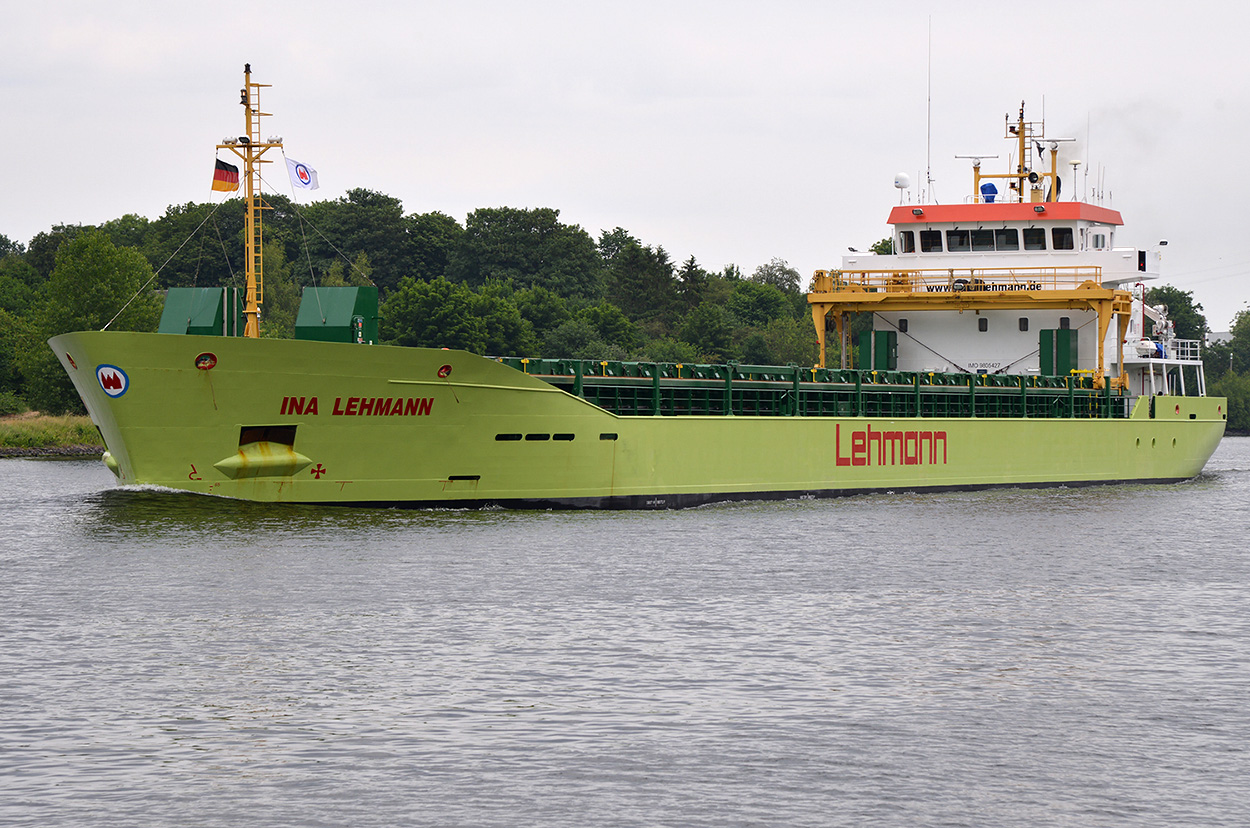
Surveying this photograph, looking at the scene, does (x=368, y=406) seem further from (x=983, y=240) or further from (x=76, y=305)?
(x=76, y=305)

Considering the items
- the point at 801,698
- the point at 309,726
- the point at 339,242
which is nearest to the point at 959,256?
the point at 801,698

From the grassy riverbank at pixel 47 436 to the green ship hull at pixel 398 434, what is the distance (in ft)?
127

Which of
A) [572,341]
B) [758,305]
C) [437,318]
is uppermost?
[758,305]

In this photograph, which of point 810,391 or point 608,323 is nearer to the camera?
point 810,391

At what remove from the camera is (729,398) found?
1257 inches

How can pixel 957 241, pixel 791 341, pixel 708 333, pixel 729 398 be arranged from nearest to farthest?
1. pixel 729 398
2. pixel 957 241
3. pixel 708 333
4. pixel 791 341

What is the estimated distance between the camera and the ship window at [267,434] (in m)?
24.6

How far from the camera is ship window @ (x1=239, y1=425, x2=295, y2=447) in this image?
80.8 feet

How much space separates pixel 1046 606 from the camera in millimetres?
18672

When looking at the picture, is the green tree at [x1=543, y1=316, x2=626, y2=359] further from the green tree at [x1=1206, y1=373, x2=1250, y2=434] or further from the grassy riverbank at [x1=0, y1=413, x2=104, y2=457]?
the green tree at [x1=1206, y1=373, x2=1250, y2=434]

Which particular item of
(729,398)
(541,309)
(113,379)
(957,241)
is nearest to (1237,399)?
(541,309)

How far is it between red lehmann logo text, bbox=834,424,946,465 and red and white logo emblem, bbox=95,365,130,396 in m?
17.8

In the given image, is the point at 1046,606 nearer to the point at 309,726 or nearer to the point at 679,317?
the point at 309,726

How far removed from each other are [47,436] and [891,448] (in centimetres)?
4381
